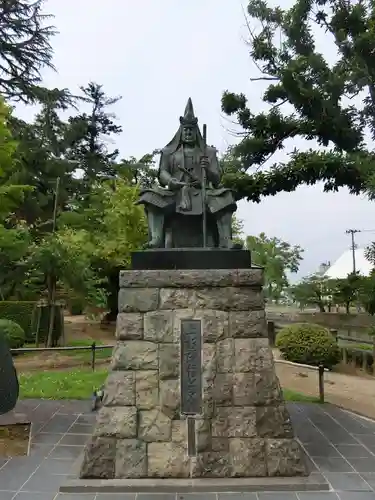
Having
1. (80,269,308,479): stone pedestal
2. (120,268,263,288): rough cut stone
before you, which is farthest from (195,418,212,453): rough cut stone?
(120,268,263,288): rough cut stone

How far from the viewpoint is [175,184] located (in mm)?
4832

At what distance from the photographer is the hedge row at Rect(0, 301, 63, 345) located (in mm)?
14977

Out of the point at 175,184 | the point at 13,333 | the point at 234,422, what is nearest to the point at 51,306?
the point at 13,333

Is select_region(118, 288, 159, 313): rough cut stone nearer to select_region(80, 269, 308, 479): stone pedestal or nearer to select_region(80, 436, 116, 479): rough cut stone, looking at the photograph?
select_region(80, 269, 308, 479): stone pedestal

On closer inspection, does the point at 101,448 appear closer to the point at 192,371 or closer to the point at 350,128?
the point at 192,371

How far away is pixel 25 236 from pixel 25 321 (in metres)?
3.19

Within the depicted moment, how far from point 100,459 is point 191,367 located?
1119 millimetres

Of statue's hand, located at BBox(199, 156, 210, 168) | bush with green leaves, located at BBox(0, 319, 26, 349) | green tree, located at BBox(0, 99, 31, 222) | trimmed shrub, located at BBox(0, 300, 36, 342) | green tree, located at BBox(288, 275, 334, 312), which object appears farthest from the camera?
green tree, located at BBox(288, 275, 334, 312)

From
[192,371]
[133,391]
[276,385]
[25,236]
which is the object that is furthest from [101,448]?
[25,236]

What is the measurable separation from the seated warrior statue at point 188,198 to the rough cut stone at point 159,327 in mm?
774

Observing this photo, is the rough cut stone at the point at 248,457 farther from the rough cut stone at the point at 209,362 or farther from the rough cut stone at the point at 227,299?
the rough cut stone at the point at 227,299

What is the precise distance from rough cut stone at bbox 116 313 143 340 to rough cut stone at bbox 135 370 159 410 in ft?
1.11

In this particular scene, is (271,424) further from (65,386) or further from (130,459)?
(65,386)

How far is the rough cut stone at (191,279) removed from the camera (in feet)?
14.3
